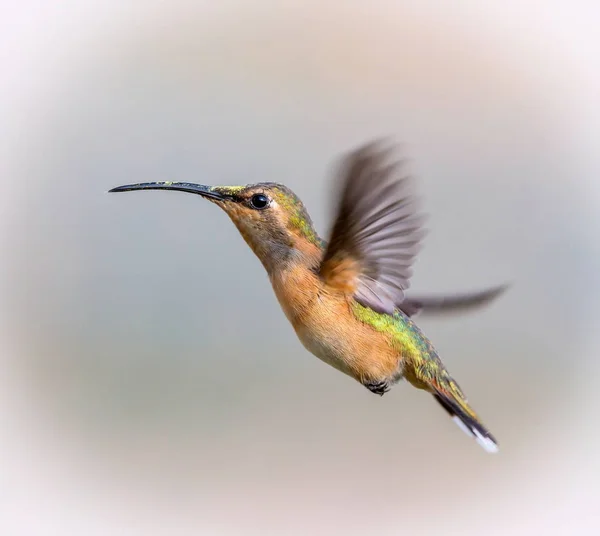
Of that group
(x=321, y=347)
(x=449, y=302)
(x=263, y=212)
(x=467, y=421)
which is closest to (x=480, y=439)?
(x=467, y=421)

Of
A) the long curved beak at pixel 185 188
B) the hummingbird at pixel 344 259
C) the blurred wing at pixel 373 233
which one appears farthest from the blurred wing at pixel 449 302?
the long curved beak at pixel 185 188

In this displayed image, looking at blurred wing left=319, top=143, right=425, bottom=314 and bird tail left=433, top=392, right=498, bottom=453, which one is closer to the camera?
blurred wing left=319, top=143, right=425, bottom=314

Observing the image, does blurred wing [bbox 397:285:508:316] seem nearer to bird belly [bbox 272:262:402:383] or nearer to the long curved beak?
bird belly [bbox 272:262:402:383]

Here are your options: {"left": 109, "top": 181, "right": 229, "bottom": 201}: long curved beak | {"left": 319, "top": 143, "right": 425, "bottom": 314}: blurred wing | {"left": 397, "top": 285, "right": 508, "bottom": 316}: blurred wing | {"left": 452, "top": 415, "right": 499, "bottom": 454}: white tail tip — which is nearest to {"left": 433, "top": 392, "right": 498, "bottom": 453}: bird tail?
{"left": 452, "top": 415, "right": 499, "bottom": 454}: white tail tip

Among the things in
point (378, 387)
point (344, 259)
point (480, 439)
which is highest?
point (344, 259)

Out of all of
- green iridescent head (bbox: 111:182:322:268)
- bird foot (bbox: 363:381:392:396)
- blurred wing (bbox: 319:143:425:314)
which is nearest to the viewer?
blurred wing (bbox: 319:143:425:314)

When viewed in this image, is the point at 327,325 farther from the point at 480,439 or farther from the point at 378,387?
the point at 480,439
